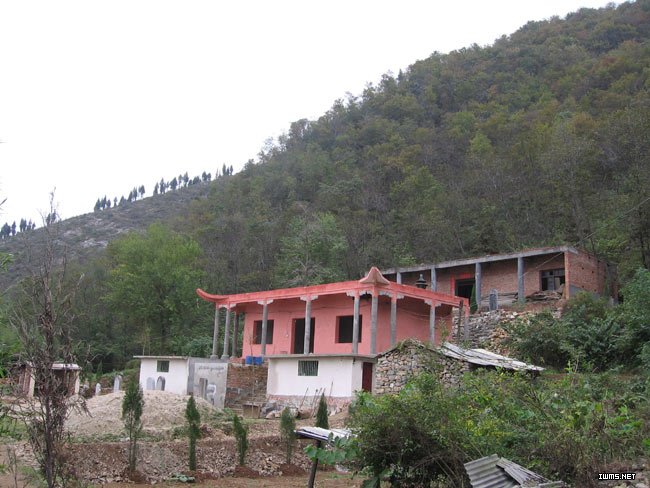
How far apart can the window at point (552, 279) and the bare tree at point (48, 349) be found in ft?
77.0

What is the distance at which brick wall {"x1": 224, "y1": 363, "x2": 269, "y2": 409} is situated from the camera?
80.1ft

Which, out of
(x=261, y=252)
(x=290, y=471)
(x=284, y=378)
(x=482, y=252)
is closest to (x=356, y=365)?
(x=284, y=378)

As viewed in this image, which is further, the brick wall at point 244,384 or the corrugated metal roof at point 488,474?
the brick wall at point 244,384

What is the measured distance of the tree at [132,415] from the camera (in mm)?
12633

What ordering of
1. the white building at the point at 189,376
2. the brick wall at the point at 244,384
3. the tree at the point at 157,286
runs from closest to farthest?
1. the brick wall at the point at 244,384
2. the white building at the point at 189,376
3. the tree at the point at 157,286

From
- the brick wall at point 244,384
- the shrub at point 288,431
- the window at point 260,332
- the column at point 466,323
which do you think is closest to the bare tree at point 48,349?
the shrub at point 288,431

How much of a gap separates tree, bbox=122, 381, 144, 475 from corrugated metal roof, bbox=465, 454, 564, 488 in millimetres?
7836

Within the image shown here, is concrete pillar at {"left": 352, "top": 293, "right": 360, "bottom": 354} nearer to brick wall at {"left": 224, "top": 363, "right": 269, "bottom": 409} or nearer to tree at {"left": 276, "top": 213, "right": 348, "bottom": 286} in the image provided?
brick wall at {"left": 224, "top": 363, "right": 269, "bottom": 409}

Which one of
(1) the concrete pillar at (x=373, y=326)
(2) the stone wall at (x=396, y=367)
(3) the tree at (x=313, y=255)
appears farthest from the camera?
(3) the tree at (x=313, y=255)

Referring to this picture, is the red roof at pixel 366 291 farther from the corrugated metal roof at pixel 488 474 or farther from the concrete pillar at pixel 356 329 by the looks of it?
the corrugated metal roof at pixel 488 474

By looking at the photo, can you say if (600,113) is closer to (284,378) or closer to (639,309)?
(639,309)

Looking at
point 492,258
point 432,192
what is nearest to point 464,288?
point 492,258

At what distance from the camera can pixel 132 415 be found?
13.2 metres

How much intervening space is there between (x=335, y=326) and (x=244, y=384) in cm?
434
